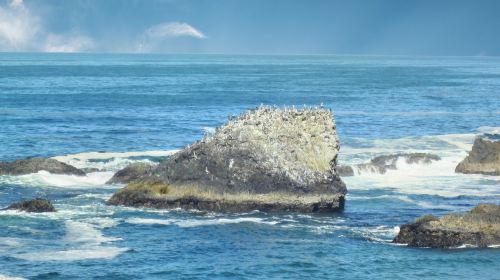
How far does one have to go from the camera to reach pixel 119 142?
2963 inches

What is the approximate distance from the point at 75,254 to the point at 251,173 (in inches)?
423

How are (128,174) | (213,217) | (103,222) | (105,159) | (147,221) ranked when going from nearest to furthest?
1. (103,222)
2. (147,221)
3. (213,217)
4. (128,174)
5. (105,159)

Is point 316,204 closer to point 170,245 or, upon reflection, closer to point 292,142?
point 292,142

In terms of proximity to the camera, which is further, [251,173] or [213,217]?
[251,173]

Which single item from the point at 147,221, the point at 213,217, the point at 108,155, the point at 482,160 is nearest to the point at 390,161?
the point at 482,160

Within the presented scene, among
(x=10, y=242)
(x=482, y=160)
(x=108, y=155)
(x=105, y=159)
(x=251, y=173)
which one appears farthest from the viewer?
(x=108, y=155)

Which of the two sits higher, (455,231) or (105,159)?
(105,159)

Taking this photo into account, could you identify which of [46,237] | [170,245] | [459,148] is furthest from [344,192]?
[459,148]

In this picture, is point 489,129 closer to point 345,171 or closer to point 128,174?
point 345,171

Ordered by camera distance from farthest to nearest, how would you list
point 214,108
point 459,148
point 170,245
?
point 214,108, point 459,148, point 170,245

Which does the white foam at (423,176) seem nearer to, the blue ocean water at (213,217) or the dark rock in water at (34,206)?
the blue ocean water at (213,217)

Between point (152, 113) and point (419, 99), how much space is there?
137 ft

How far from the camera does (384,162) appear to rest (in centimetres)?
6022

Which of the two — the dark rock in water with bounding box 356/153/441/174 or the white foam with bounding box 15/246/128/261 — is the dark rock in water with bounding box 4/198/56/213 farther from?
the dark rock in water with bounding box 356/153/441/174
